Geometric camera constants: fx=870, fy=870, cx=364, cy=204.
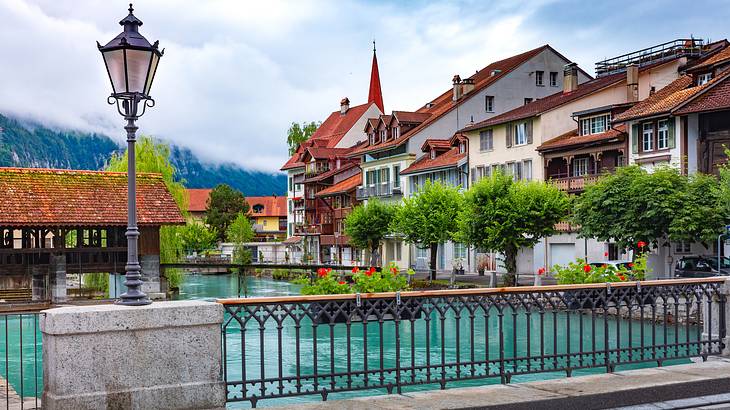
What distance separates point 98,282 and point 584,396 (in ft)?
150

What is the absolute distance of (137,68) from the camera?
835cm

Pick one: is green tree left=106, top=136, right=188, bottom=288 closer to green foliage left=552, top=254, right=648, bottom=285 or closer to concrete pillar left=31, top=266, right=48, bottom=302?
concrete pillar left=31, top=266, right=48, bottom=302

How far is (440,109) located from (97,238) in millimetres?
28897

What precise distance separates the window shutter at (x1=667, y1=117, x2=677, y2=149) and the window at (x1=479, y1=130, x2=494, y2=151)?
15427mm

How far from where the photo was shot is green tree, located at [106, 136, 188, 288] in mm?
52719

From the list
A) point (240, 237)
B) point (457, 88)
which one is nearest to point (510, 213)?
point (457, 88)

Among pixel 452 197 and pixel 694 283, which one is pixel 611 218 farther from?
pixel 694 283

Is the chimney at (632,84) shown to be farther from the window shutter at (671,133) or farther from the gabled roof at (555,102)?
the window shutter at (671,133)

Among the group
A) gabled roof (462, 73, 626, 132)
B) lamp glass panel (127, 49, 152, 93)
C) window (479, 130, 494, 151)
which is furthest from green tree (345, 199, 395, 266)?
lamp glass panel (127, 49, 152, 93)

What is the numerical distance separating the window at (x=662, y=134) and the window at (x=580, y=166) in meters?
5.71

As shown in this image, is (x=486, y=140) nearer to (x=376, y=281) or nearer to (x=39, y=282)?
(x=39, y=282)

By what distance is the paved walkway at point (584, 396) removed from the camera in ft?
27.0

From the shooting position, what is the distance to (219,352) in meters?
8.16

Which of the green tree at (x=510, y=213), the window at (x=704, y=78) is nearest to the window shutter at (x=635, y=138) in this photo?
the window at (x=704, y=78)
